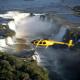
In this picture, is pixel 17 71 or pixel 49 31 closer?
pixel 17 71

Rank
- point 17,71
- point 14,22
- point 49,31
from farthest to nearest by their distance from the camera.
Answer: point 14,22, point 49,31, point 17,71

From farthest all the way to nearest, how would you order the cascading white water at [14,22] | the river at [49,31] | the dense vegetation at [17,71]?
the cascading white water at [14,22]
the river at [49,31]
the dense vegetation at [17,71]

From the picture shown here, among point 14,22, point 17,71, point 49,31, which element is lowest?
point 49,31

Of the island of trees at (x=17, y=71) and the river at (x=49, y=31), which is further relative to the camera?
the river at (x=49, y=31)

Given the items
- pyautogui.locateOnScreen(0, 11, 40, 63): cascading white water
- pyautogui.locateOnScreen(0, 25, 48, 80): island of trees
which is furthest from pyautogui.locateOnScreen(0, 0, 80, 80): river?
pyautogui.locateOnScreen(0, 25, 48, 80): island of trees

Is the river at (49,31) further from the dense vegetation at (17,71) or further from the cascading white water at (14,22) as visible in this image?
the dense vegetation at (17,71)

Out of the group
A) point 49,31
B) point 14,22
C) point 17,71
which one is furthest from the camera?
point 14,22

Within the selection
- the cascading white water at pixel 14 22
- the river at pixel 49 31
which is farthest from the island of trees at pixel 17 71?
Result: the cascading white water at pixel 14 22

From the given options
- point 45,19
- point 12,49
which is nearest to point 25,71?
point 12,49

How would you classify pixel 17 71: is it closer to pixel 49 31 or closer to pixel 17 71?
pixel 17 71

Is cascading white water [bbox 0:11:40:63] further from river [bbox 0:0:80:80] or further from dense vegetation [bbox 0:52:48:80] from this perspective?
dense vegetation [bbox 0:52:48:80]

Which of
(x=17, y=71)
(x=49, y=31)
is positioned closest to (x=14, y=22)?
(x=49, y=31)
